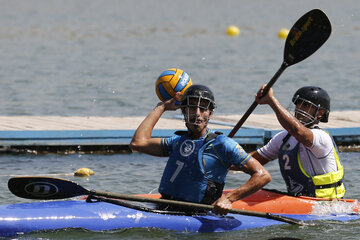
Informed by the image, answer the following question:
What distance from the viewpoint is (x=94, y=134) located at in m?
11.4

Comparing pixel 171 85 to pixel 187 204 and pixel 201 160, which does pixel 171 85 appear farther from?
pixel 187 204

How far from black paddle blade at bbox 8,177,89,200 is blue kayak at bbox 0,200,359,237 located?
84mm

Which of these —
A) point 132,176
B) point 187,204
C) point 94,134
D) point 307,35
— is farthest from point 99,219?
point 94,134

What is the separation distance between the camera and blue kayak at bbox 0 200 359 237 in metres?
6.24

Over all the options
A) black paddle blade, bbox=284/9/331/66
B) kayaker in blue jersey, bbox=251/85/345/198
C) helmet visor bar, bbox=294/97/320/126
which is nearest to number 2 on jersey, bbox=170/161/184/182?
kayaker in blue jersey, bbox=251/85/345/198

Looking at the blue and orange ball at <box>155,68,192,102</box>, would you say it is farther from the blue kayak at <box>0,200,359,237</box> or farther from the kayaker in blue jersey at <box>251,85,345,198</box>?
the blue kayak at <box>0,200,359,237</box>

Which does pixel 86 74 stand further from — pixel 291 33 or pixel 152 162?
pixel 291 33

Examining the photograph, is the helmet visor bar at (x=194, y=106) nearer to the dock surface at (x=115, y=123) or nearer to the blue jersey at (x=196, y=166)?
the blue jersey at (x=196, y=166)

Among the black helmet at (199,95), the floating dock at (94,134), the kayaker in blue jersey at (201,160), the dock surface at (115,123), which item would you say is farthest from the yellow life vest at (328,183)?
the dock surface at (115,123)

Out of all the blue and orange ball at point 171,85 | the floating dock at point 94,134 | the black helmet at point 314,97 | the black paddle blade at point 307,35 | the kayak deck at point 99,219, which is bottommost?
the kayak deck at point 99,219

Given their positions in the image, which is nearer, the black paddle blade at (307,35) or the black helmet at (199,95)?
the black helmet at (199,95)

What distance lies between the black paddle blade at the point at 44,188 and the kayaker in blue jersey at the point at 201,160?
72 centimetres

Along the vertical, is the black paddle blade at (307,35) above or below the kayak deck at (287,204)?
above

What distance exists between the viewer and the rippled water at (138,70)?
1000 cm
